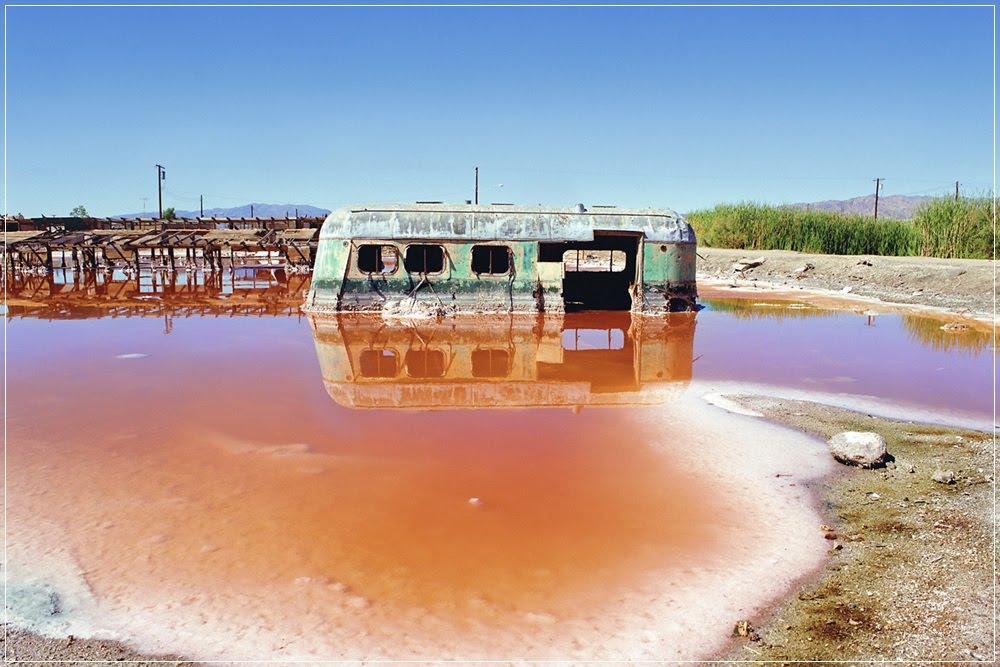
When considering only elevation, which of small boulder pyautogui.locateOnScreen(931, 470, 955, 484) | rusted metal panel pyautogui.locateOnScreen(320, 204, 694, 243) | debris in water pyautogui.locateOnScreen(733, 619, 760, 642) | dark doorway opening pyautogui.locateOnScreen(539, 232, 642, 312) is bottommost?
debris in water pyautogui.locateOnScreen(733, 619, 760, 642)

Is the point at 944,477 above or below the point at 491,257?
below

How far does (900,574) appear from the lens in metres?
5.23

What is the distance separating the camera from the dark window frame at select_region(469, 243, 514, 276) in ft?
63.6

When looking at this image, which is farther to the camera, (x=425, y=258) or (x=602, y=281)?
(x=602, y=281)

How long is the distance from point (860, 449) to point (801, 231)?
1318 inches

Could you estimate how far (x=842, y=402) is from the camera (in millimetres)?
10297

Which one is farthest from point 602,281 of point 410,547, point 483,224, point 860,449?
point 410,547

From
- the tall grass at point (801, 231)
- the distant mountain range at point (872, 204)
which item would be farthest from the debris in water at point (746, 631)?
the distant mountain range at point (872, 204)

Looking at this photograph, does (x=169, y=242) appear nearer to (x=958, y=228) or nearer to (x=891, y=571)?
(x=891, y=571)

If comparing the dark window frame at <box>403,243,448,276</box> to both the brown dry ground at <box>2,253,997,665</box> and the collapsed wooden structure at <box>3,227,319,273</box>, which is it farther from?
the collapsed wooden structure at <box>3,227,319,273</box>

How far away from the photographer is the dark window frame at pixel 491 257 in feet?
63.6

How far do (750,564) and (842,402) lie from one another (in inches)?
225

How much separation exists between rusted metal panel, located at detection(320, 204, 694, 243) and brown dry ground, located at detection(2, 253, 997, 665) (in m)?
Result: 10.3

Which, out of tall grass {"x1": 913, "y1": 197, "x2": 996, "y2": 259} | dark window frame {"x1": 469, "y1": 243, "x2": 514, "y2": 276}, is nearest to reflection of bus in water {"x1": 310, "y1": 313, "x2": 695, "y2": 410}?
dark window frame {"x1": 469, "y1": 243, "x2": 514, "y2": 276}
